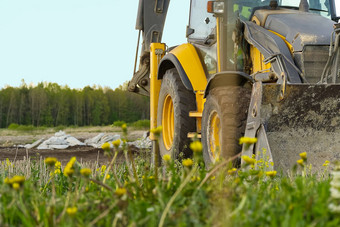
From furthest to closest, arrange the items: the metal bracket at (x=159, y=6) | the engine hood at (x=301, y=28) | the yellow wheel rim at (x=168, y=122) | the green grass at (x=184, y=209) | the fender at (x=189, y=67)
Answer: the metal bracket at (x=159, y=6) → the yellow wheel rim at (x=168, y=122) → the fender at (x=189, y=67) → the engine hood at (x=301, y=28) → the green grass at (x=184, y=209)

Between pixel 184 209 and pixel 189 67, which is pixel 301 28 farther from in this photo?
pixel 184 209

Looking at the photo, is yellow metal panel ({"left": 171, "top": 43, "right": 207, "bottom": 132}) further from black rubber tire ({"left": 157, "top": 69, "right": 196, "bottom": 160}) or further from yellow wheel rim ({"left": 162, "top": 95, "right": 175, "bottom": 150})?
yellow wheel rim ({"left": 162, "top": 95, "right": 175, "bottom": 150})

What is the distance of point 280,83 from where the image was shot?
413cm

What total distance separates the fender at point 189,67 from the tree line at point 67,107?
3824 centimetres

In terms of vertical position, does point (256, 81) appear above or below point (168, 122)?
above

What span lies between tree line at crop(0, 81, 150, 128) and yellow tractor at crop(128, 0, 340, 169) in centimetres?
3838

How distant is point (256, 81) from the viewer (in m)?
4.64

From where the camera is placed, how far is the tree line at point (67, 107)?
149 ft

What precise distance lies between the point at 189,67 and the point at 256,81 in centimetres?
132

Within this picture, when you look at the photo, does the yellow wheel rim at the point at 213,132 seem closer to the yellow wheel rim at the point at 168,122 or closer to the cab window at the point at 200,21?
the cab window at the point at 200,21

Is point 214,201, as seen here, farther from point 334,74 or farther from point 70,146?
point 70,146

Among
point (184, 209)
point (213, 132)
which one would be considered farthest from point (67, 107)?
point (184, 209)

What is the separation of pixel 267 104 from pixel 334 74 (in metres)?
0.78

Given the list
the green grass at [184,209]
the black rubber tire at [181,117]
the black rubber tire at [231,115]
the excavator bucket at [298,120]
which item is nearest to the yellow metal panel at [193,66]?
the black rubber tire at [181,117]
